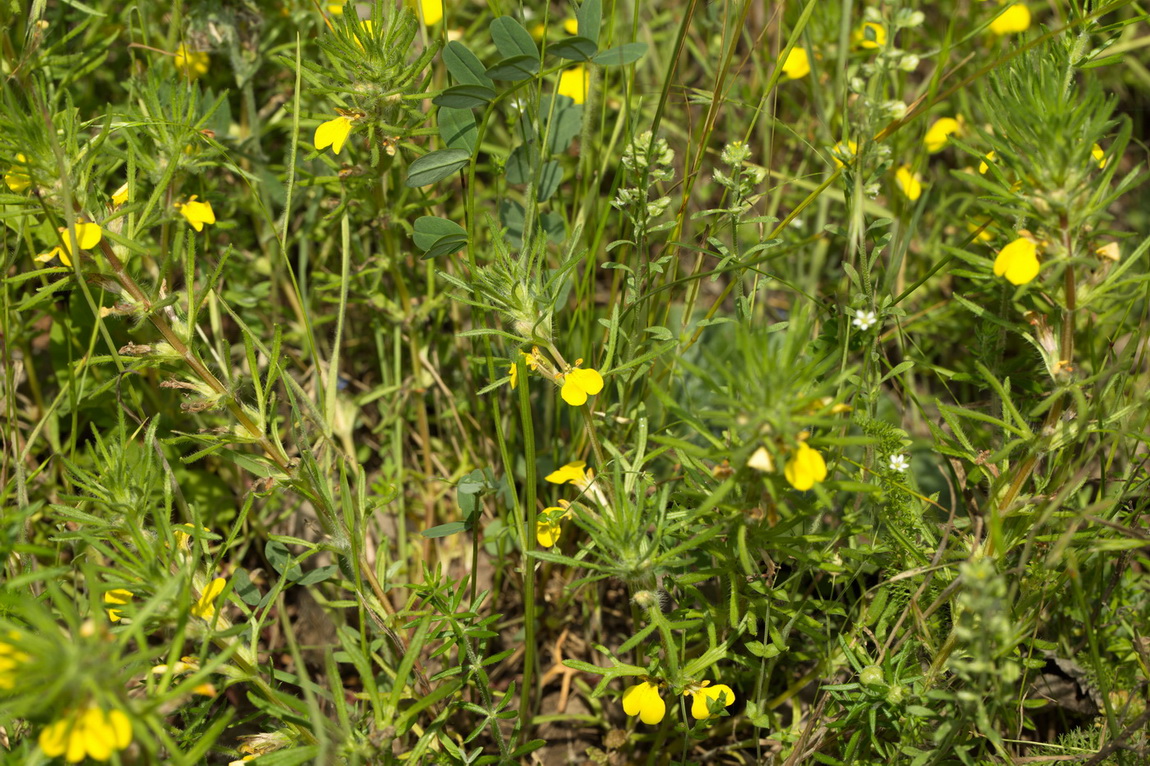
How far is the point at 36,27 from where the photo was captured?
8.28ft

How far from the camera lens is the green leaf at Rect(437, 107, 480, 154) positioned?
2424 millimetres

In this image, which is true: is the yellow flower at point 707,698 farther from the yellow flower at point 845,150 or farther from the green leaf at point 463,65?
the green leaf at point 463,65

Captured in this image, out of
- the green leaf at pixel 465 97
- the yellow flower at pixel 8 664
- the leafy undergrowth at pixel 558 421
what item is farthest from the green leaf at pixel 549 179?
the yellow flower at pixel 8 664

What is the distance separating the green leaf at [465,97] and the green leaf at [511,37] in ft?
0.43

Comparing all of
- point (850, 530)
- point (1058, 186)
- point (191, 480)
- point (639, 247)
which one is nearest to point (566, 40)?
point (639, 247)

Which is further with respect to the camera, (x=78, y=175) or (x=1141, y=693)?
(x=1141, y=693)

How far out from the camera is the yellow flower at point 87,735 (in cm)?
143

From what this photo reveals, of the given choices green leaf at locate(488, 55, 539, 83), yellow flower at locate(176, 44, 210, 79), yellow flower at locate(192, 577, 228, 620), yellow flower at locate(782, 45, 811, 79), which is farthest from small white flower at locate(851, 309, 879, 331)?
yellow flower at locate(176, 44, 210, 79)

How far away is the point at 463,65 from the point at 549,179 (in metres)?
0.47

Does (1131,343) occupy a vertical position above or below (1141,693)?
above

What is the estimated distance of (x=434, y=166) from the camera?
238cm

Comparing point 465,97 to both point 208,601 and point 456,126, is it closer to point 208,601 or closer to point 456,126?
point 456,126

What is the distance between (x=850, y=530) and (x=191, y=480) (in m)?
2.19

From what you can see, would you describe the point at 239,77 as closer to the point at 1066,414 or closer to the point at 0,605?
the point at 0,605
